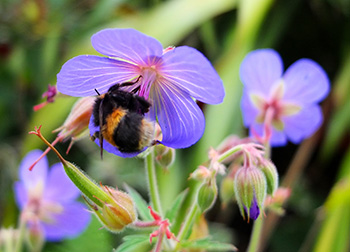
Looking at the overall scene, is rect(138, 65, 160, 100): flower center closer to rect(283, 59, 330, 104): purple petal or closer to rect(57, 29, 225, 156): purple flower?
rect(57, 29, 225, 156): purple flower

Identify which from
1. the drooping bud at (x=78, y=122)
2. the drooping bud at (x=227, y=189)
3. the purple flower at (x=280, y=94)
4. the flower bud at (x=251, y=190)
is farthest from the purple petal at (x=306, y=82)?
the drooping bud at (x=78, y=122)

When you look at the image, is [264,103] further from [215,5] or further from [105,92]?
Answer: [215,5]

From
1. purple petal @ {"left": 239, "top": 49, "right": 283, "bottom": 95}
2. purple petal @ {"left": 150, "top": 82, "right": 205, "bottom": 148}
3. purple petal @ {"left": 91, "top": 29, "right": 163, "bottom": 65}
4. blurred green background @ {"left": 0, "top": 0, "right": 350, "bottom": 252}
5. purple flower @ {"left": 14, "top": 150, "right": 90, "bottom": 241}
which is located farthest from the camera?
blurred green background @ {"left": 0, "top": 0, "right": 350, "bottom": 252}

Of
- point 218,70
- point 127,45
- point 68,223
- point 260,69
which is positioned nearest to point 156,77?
point 127,45

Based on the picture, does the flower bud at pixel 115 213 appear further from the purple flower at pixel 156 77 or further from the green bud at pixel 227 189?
the green bud at pixel 227 189

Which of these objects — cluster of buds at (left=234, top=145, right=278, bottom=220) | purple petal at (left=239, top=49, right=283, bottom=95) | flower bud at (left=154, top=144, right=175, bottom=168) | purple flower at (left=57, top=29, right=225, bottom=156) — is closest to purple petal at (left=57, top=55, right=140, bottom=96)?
purple flower at (left=57, top=29, right=225, bottom=156)

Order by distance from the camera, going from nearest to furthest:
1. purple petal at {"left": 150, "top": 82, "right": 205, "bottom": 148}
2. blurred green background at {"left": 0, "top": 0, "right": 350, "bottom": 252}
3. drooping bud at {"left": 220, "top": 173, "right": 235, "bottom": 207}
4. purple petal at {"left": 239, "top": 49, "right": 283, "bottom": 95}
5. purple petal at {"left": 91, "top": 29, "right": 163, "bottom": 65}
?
purple petal at {"left": 91, "top": 29, "right": 163, "bottom": 65} < purple petal at {"left": 150, "top": 82, "right": 205, "bottom": 148} < drooping bud at {"left": 220, "top": 173, "right": 235, "bottom": 207} < purple petal at {"left": 239, "top": 49, "right": 283, "bottom": 95} < blurred green background at {"left": 0, "top": 0, "right": 350, "bottom": 252}

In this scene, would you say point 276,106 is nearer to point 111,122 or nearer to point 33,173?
point 111,122

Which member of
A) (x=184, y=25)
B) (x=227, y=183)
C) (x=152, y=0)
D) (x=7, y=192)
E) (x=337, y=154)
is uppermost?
(x=152, y=0)

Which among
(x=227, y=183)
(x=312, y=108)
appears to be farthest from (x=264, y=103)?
(x=227, y=183)
